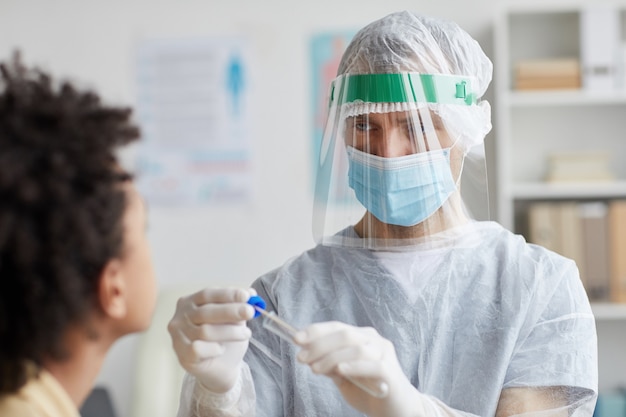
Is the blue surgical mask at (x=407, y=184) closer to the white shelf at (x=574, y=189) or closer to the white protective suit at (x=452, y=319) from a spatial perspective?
the white protective suit at (x=452, y=319)

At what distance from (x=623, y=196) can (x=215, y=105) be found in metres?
1.59

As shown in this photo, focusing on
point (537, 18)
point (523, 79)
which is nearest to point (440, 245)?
point (523, 79)

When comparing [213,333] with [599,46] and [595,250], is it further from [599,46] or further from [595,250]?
[599,46]

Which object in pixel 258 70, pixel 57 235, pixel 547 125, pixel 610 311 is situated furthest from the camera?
pixel 258 70

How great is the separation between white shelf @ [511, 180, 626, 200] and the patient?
2.21 metres

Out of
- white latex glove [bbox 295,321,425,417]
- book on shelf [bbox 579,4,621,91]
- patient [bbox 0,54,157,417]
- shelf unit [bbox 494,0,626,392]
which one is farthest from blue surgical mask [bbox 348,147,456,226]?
book on shelf [bbox 579,4,621,91]

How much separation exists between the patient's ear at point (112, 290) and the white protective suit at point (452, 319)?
1.06 feet

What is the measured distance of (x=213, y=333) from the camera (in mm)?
1153

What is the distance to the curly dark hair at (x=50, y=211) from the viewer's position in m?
0.87

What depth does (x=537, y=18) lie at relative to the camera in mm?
3094

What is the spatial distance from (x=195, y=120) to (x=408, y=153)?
2093 mm

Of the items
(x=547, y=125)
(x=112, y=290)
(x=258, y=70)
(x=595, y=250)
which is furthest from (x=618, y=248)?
(x=112, y=290)

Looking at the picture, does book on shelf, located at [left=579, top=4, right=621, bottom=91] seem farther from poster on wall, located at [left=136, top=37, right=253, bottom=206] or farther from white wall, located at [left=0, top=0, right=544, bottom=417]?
poster on wall, located at [left=136, top=37, right=253, bottom=206]

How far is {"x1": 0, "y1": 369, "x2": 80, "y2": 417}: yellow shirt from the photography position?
0.91m
